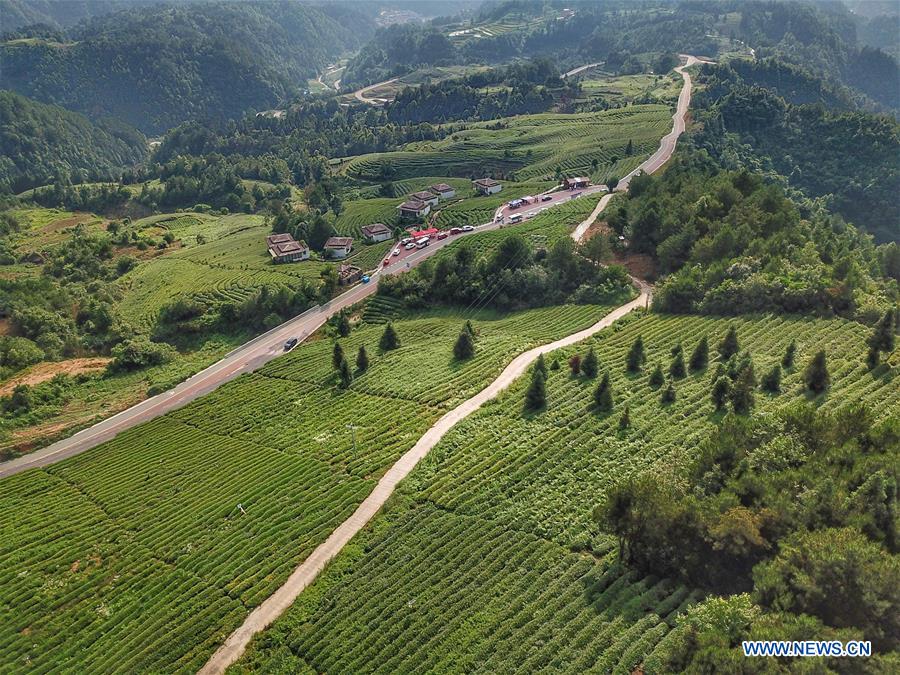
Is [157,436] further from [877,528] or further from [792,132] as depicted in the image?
[792,132]

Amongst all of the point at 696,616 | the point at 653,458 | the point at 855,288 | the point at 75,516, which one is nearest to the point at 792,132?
the point at 855,288

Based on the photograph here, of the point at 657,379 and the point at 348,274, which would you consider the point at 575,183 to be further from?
the point at 657,379

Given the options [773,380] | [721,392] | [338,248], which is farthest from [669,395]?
[338,248]

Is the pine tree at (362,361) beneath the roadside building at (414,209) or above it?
beneath

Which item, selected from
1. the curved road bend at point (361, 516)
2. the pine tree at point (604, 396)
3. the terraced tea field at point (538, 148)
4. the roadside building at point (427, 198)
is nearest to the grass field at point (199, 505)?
the curved road bend at point (361, 516)

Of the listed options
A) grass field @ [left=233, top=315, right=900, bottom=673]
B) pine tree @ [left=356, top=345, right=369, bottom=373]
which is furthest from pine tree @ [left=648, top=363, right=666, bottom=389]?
pine tree @ [left=356, top=345, right=369, bottom=373]

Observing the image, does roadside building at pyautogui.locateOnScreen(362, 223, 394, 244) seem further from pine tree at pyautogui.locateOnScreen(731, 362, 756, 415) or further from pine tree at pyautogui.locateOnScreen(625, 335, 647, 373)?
pine tree at pyautogui.locateOnScreen(731, 362, 756, 415)

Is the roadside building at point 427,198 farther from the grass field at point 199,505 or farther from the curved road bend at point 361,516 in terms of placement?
the curved road bend at point 361,516
